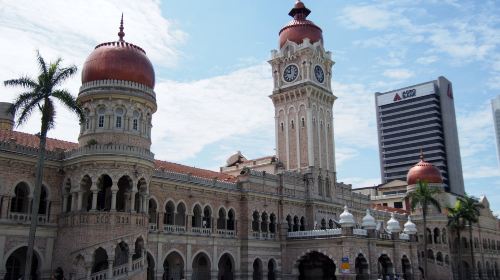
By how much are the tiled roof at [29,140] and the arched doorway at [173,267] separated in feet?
36.7

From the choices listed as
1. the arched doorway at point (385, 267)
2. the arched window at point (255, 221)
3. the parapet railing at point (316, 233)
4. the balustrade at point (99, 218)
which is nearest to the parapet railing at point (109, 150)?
the balustrade at point (99, 218)

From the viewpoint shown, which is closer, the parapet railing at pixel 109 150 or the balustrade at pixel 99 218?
the balustrade at pixel 99 218

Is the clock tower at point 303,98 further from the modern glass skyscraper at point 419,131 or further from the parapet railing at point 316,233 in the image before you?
the modern glass skyscraper at point 419,131

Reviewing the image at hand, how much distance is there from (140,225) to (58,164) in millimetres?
6684

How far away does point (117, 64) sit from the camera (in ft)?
111

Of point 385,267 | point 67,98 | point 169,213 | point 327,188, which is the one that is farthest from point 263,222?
point 67,98

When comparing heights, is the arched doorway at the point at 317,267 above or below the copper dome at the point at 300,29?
below

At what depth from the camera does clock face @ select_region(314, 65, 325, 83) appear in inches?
2228

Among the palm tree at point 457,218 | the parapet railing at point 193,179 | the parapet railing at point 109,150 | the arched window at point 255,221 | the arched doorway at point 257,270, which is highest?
the parapet railing at point 109,150

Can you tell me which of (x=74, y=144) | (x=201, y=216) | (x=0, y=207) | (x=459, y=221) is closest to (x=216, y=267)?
(x=201, y=216)

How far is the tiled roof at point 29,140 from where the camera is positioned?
113 feet

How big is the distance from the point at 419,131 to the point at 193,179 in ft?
350

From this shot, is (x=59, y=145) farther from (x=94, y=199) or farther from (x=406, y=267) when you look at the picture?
(x=406, y=267)

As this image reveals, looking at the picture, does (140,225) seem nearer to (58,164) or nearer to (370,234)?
(58,164)
